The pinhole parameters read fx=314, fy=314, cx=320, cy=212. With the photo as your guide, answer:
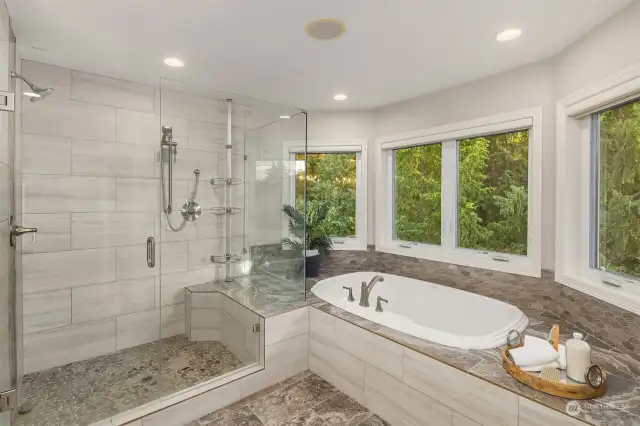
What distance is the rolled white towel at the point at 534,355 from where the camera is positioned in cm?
150

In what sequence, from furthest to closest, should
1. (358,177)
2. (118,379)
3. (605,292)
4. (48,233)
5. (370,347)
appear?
(358,177) < (48,233) < (118,379) < (370,347) < (605,292)

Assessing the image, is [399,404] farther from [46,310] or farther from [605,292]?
[46,310]

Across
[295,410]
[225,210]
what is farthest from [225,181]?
[295,410]

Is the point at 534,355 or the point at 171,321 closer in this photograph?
the point at 534,355

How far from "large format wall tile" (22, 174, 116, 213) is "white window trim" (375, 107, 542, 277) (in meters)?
2.53

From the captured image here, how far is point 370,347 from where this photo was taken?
204 cm

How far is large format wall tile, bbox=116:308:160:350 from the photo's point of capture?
2.60 meters

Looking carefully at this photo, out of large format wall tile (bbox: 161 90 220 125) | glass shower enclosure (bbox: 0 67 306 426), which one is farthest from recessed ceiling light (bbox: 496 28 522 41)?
large format wall tile (bbox: 161 90 220 125)

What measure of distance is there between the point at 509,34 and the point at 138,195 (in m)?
2.98

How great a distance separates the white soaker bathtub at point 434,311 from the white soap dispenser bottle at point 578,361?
406 millimetres

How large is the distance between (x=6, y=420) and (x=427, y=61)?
10.3 feet

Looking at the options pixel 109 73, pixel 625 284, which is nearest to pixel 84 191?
pixel 109 73

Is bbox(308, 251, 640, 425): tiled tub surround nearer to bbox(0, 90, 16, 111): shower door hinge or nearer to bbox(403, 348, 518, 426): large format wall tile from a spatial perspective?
bbox(403, 348, 518, 426): large format wall tile

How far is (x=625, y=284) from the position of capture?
1779 millimetres
